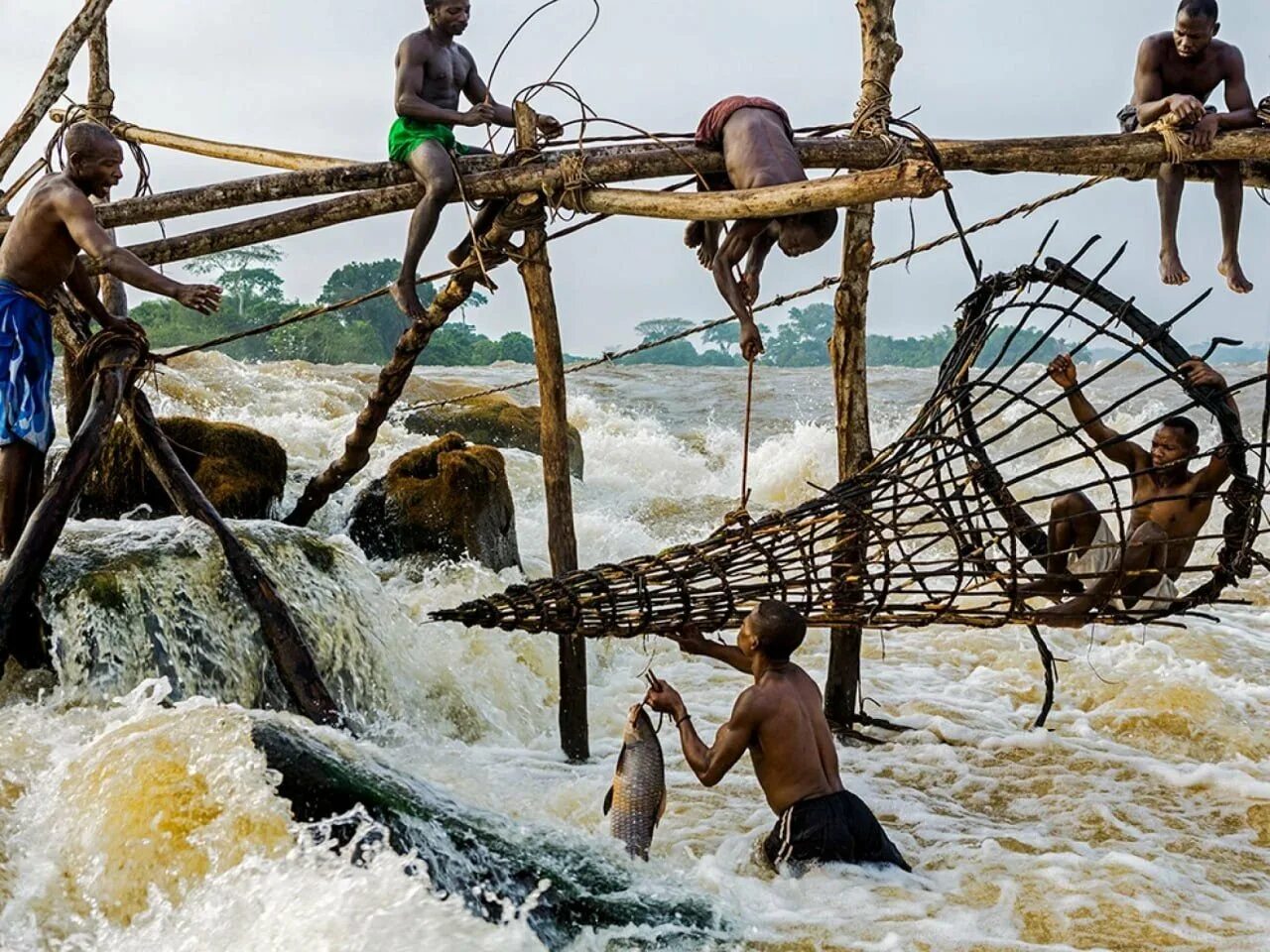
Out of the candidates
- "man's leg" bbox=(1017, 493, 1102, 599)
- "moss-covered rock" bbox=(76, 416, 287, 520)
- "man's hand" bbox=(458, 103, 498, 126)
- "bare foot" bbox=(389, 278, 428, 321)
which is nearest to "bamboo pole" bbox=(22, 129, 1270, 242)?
"man's hand" bbox=(458, 103, 498, 126)

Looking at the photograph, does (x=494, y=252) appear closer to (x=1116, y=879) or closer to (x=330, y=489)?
(x=330, y=489)

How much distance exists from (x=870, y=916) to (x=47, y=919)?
230 centimetres

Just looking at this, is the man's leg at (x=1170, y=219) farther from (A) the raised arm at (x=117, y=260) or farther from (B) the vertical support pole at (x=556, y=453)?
(A) the raised arm at (x=117, y=260)

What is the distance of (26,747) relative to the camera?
13.8ft

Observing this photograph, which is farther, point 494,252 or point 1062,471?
point 1062,471

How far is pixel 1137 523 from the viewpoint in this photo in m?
4.91

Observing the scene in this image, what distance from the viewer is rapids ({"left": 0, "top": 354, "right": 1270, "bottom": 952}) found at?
11.7 ft

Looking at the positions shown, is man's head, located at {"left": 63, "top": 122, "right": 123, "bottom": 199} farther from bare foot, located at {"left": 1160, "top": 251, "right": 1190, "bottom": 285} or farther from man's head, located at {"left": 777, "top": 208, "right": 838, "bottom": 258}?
bare foot, located at {"left": 1160, "top": 251, "right": 1190, "bottom": 285}

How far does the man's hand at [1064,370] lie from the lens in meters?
4.57

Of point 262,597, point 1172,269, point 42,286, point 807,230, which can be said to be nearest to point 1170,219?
point 1172,269

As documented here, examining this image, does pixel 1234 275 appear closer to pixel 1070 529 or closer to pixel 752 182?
pixel 1070 529

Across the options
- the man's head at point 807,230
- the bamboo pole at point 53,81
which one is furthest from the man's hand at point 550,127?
the bamboo pole at point 53,81

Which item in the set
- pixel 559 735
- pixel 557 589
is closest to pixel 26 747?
pixel 557 589

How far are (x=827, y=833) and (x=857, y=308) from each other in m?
2.28
